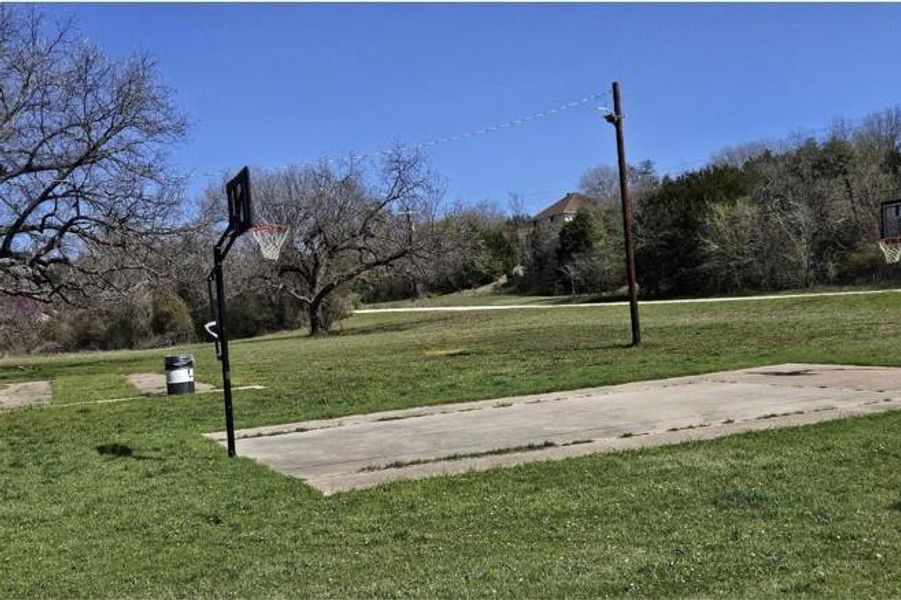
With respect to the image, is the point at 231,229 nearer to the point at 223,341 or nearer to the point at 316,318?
the point at 223,341

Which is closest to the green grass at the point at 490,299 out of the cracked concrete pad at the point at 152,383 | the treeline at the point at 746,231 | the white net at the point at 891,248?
the treeline at the point at 746,231

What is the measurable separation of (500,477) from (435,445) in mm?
2195

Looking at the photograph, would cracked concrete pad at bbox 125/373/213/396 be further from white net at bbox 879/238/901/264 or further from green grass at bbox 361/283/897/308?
green grass at bbox 361/283/897/308

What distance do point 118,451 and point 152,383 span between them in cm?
1060

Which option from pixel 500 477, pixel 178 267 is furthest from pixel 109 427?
pixel 178 267

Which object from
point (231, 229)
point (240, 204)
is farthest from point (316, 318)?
point (240, 204)

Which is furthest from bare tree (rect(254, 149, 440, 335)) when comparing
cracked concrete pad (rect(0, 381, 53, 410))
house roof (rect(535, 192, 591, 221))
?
house roof (rect(535, 192, 591, 221))

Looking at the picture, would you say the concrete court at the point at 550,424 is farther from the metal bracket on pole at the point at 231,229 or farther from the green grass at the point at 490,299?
the green grass at the point at 490,299

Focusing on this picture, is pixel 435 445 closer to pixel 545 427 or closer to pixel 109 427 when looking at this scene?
pixel 545 427

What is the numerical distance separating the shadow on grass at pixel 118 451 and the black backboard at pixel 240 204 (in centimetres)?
289

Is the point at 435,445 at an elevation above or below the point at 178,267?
below

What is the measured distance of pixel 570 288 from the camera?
75.9 metres

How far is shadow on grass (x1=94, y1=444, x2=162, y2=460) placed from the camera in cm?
994

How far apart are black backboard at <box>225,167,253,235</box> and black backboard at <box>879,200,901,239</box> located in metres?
15.2
